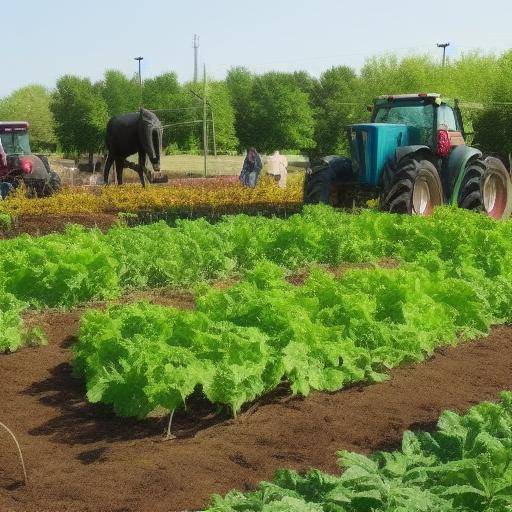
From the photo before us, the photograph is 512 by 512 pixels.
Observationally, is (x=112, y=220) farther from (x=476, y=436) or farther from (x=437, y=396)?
(x=476, y=436)

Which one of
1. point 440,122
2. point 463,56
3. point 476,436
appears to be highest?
point 463,56

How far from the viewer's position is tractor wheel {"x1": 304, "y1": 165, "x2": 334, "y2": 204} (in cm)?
1579

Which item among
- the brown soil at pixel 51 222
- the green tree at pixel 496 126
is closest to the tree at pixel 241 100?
the green tree at pixel 496 126

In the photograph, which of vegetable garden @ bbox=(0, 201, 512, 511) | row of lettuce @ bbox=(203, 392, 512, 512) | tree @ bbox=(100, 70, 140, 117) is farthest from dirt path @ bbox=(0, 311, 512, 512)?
tree @ bbox=(100, 70, 140, 117)

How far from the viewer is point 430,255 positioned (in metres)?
9.52

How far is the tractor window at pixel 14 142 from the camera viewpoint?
81.8 ft

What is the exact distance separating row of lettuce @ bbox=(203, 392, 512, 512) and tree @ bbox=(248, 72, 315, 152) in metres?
78.3

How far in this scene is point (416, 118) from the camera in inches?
629

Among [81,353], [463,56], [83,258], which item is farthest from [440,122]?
[463,56]

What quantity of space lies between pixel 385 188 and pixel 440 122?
6.65ft

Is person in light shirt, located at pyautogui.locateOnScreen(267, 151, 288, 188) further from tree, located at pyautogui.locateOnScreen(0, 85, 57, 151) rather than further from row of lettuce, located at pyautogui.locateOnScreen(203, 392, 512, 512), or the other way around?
tree, located at pyautogui.locateOnScreen(0, 85, 57, 151)

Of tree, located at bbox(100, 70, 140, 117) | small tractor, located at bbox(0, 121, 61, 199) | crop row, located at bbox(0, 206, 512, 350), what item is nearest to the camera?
crop row, located at bbox(0, 206, 512, 350)

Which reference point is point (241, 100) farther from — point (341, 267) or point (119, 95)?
point (341, 267)

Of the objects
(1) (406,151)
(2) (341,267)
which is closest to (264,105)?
(1) (406,151)
